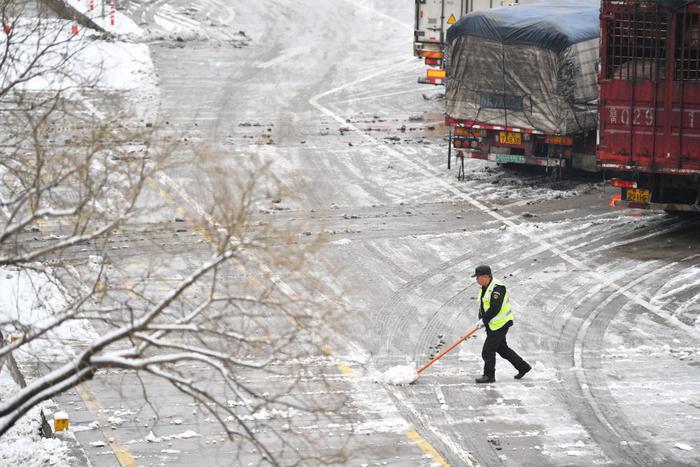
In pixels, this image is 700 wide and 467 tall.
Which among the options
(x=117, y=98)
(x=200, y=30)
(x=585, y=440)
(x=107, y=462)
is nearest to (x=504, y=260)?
(x=585, y=440)

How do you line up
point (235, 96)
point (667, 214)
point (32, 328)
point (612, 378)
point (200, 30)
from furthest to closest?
point (200, 30) → point (235, 96) → point (667, 214) → point (612, 378) → point (32, 328)

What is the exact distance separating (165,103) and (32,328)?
68.7 feet

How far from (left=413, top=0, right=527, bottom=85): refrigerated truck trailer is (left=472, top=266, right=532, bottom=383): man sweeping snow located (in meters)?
15.7

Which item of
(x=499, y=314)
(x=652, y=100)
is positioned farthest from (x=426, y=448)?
(x=652, y=100)

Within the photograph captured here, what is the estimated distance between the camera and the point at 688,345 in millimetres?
13969

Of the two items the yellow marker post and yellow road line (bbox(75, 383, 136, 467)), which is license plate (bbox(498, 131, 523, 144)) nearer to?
yellow road line (bbox(75, 383, 136, 467))

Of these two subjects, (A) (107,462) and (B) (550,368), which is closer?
(A) (107,462)

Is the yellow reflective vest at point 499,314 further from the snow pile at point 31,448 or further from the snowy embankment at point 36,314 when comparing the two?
the snow pile at point 31,448

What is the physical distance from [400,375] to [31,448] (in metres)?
3.94

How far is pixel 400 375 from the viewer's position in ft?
42.3

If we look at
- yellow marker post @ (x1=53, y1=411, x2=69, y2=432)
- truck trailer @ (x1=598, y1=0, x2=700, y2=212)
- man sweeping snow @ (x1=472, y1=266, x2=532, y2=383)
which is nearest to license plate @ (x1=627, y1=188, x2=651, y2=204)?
truck trailer @ (x1=598, y1=0, x2=700, y2=212)

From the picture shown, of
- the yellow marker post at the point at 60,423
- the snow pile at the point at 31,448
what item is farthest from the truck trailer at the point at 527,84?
the snow pile at the point at 31,448

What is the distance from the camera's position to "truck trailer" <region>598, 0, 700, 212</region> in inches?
673

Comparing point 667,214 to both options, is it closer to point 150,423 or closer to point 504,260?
point 504,260
